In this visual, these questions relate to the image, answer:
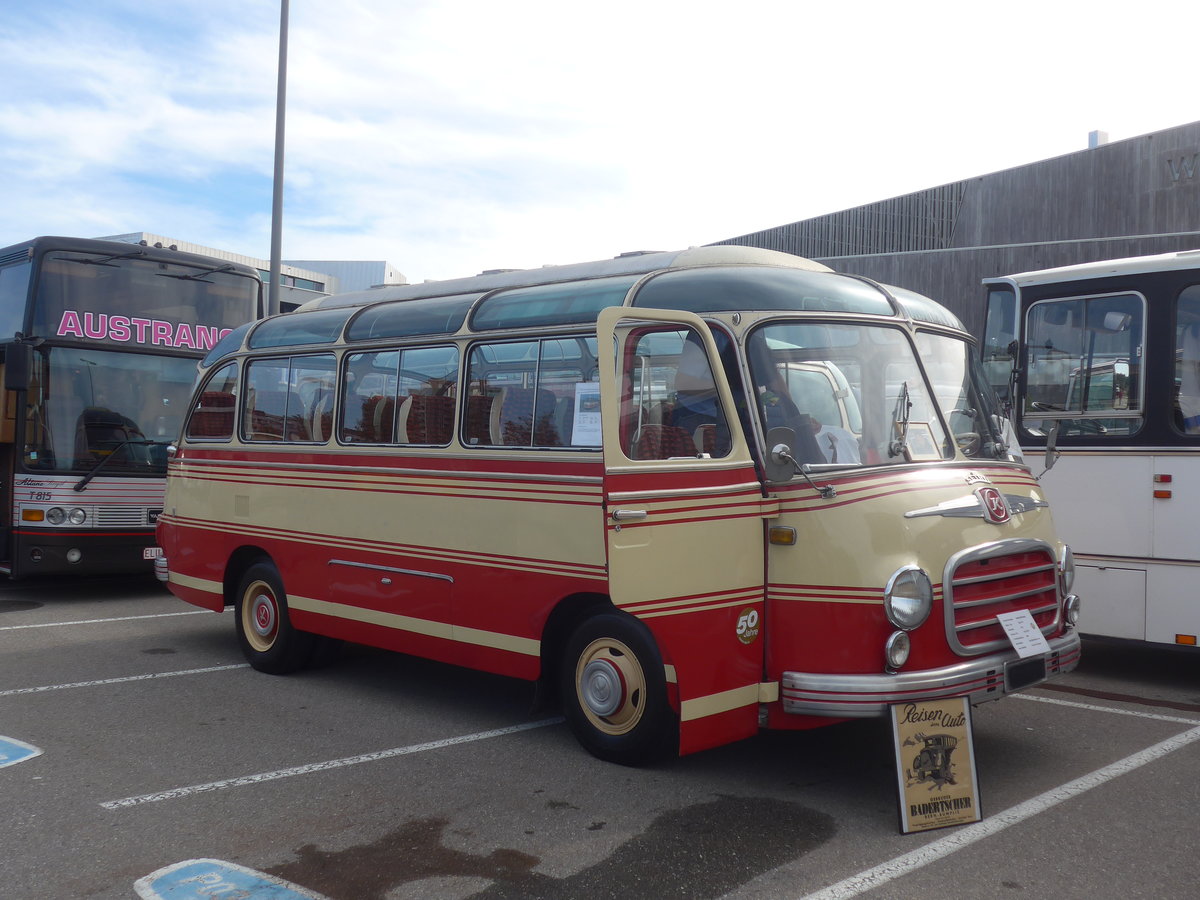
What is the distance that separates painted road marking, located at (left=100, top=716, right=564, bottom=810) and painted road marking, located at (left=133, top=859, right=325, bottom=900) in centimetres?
93

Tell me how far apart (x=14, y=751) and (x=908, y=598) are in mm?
4901

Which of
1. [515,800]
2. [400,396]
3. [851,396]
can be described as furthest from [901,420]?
[400,396]

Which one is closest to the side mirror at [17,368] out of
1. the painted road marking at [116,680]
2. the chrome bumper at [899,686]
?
the painted road marking at [116,680]

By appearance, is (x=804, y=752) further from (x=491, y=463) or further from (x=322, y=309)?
(x=322, y=309)

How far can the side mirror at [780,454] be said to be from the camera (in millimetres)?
5188

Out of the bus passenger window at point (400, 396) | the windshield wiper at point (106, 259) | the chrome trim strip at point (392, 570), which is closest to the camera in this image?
the chrome trim strip at point (392, 570)

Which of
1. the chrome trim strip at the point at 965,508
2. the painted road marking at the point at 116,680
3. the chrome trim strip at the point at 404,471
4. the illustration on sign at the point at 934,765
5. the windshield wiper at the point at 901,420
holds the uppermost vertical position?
the windshield wiper at the point at 901,420

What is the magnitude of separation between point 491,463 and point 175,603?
6.91 meters

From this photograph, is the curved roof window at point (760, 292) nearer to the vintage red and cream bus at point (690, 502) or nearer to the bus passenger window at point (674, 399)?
the vintage red and cream bus at point (690, 502)

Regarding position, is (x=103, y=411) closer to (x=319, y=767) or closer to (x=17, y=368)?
(x=17, y=368)

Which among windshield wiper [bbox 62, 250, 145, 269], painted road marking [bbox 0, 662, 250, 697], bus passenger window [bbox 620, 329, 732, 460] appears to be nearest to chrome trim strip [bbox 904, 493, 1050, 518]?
bus passenger window [bbox 620, 329, 732, 460]

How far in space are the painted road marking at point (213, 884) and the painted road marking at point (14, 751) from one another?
1.96 meters

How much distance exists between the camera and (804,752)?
19.9 feet

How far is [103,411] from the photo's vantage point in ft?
38.3
